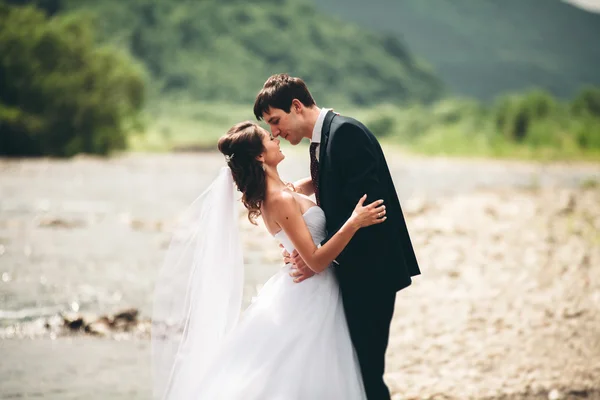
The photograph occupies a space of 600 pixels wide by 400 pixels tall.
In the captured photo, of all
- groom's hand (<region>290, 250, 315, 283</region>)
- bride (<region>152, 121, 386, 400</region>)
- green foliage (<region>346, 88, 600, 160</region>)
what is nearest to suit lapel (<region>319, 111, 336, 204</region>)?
bride (<region>152, 121, 386, 400</region>)

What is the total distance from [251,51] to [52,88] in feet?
299

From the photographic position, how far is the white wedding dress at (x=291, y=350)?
4.35 metres

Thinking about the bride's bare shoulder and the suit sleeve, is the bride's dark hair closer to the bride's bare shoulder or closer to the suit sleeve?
the bride's bare shoulder

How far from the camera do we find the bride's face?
4449 millimetres

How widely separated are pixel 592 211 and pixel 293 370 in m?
16.9

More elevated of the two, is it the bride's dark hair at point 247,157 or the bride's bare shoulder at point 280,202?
the bride's dark hair at point 247,157

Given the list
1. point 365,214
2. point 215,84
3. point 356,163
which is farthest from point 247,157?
point 215,84

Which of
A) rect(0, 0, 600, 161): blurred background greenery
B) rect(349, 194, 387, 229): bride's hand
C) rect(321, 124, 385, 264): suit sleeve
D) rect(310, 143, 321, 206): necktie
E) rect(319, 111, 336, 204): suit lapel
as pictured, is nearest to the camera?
rect(349, 194, 387, 229): bride's hand

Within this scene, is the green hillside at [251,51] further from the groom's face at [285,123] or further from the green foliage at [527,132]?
the groom's face at [285,123]

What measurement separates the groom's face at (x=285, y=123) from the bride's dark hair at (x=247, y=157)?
99mm

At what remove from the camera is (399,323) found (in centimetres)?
923

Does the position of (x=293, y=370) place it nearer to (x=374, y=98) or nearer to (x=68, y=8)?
(x=68, y=8)

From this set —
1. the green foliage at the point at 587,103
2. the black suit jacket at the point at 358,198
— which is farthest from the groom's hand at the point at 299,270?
the green foliage at the point at 587,103

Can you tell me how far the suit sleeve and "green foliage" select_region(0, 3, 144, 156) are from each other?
42.7m
